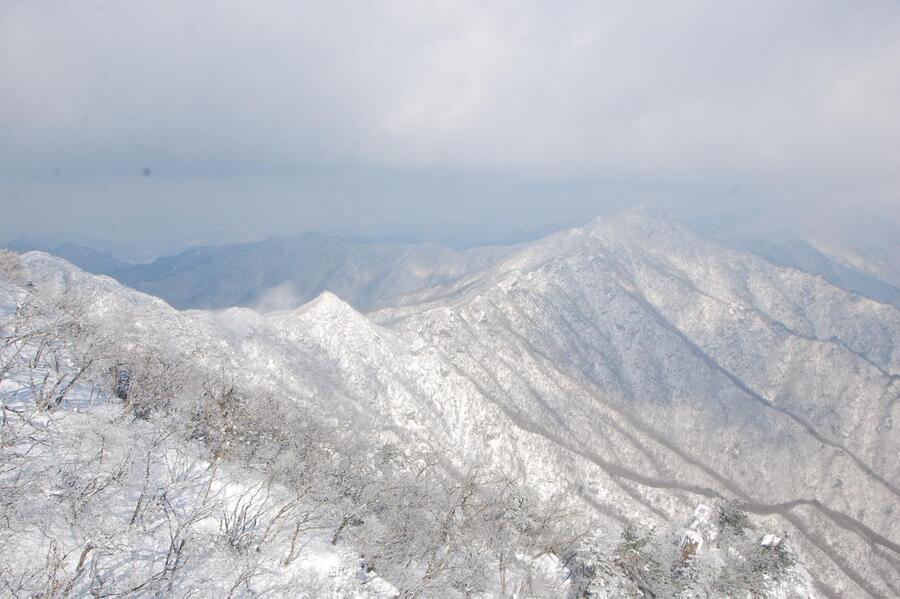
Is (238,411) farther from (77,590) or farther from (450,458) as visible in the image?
(450,458)

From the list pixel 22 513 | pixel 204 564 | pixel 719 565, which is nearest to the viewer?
pixel 22 513

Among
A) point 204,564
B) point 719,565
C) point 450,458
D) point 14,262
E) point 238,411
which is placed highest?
point 14,262

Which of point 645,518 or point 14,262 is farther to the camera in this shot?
point 645,518

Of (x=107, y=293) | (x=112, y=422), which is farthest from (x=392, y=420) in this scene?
(x=112, y=422)

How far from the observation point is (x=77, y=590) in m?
16.1

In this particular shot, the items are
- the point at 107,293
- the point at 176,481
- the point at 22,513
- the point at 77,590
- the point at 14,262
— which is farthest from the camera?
the point at 107,293

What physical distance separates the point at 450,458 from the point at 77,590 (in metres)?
174

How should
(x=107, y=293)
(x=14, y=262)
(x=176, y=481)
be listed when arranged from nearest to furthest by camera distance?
(x=176, y=481), (x=14, y=262), (x=107, y=293)

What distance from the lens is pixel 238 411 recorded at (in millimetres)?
48469

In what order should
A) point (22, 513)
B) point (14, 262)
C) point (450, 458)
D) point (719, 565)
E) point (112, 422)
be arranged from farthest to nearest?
point (450, 458)
point (14, 262)
point (719, 565)
point (112, 422)
point (22, 513)

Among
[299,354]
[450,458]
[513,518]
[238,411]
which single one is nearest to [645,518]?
[450,458]

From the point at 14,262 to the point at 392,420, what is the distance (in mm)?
130925

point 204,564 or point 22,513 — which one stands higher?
point 22,513

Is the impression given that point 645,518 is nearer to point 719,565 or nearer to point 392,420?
point 392,420
